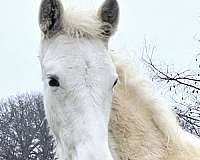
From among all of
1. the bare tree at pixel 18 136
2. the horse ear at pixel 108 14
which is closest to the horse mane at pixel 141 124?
the horse ear at pixel 108 14

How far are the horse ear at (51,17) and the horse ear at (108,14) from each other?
1.08 ft

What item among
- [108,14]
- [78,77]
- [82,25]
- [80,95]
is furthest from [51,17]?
[80,95]

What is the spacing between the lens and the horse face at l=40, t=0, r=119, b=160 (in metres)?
2.71

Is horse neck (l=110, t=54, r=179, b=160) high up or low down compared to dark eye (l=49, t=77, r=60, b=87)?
down

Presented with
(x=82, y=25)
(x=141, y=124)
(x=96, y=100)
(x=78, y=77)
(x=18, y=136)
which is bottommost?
(x=18, y=136)

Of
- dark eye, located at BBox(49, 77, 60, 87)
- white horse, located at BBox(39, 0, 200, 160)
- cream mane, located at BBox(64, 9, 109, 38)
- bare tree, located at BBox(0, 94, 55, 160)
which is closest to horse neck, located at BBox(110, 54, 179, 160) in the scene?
white horse, located at BBox(39, 0, 200, 160)

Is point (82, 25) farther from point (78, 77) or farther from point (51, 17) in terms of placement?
point (78, 77)

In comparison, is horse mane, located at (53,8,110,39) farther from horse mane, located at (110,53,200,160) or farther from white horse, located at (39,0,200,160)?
horse mane, located at (110,53,200,160)

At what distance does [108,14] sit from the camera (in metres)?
3.22

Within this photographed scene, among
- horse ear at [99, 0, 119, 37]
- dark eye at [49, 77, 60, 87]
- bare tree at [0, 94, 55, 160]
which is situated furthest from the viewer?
bare tree at [0, 94, 55, 160]

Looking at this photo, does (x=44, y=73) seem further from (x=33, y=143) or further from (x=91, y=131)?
(x=33, y=143)

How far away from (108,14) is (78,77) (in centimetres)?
68

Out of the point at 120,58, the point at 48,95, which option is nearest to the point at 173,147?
the point at 120,58

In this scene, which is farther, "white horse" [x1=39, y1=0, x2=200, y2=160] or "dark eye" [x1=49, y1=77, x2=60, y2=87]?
"dark eye" [x1=49, y1=77, x2=60, y2=87]
